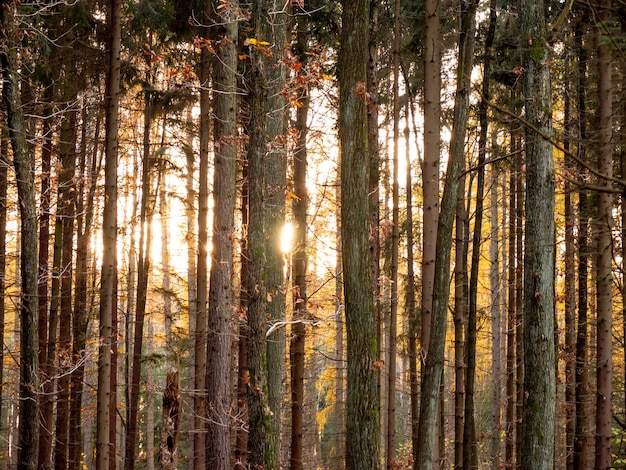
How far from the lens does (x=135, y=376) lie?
13.5 meters

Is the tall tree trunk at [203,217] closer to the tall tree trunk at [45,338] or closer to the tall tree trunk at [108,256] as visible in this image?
the tall tree trunk at [108,256]

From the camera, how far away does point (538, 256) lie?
7023mm

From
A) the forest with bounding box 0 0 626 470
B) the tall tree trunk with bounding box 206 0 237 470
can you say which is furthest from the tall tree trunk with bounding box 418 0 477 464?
the tall tree trunk with bounding box 206 0 237 470

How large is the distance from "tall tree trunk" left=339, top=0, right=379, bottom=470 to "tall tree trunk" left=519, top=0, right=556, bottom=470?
227 cm

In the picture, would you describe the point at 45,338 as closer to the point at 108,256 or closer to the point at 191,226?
the point at 108,256

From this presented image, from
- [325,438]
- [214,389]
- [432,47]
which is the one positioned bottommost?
[325,438]

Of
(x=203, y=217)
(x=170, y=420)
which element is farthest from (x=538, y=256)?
A: (x=203, y=217)

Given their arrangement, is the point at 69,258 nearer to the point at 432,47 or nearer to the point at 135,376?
the point at 135,376

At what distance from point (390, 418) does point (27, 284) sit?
633 cm

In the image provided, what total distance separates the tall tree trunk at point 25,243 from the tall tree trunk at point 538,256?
625cm

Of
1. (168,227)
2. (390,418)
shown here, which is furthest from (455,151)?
(168,227)

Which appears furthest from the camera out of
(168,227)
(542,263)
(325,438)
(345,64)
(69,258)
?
(325,438)

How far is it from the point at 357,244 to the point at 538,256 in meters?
2.61

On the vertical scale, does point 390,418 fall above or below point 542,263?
below
